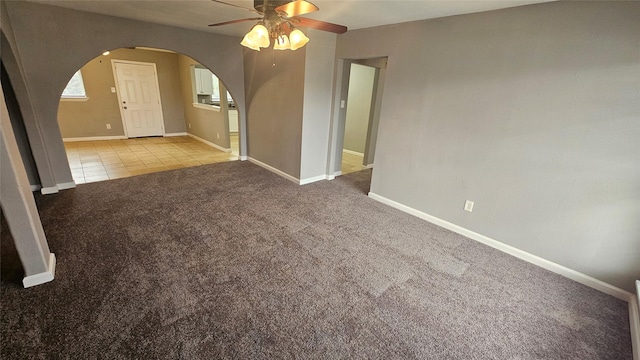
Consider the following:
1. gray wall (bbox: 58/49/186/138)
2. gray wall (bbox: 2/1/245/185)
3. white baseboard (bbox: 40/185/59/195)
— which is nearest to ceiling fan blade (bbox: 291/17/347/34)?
gray wall (bbox: 2/1/245/185)

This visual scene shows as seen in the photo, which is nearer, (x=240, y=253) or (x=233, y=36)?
(x=240, y=253)

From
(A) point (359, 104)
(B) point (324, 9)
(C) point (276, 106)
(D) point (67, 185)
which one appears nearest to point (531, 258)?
(B) point (324, 9)

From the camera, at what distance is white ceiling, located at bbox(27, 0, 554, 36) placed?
2.37 m

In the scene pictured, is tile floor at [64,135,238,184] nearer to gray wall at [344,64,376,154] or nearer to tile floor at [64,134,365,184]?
tile floor at [64,134,365,184]

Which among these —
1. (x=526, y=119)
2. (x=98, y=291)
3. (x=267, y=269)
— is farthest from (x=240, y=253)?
(x=526, y=119)

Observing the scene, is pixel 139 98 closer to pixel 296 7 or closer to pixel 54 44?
pixel 54 44

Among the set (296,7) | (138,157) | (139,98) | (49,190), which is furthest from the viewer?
(139,98)

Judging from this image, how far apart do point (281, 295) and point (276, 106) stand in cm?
320

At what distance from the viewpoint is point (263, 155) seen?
4.95 metres

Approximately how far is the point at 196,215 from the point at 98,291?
126 cm

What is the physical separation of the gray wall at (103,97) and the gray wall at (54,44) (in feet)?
11.3

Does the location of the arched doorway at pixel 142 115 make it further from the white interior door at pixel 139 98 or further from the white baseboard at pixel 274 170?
the white baseboard at pixel 274 170

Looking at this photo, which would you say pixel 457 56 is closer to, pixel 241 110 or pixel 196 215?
pixel 196 215

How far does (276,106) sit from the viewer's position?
4.34m
